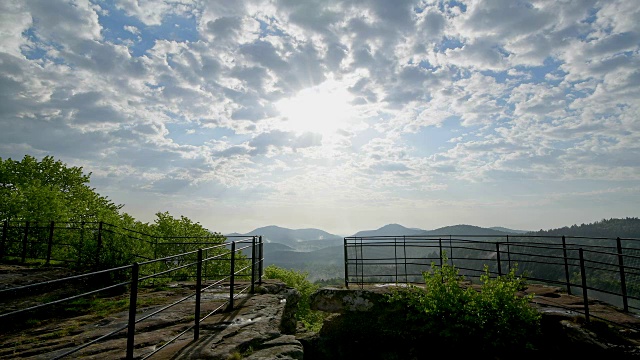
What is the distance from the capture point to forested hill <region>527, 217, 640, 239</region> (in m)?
128

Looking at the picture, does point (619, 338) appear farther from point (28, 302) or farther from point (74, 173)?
point (74, 173)

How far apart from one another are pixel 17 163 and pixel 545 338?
108ft

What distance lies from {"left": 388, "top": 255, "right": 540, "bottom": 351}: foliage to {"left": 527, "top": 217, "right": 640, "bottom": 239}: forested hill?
139641 mm

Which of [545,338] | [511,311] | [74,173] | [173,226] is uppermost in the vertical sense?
[74,173]

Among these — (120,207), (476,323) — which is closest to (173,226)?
(120,207)

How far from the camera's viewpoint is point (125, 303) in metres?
8.40

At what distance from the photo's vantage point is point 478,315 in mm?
8320

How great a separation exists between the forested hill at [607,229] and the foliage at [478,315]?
13964cm

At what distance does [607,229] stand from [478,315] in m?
174

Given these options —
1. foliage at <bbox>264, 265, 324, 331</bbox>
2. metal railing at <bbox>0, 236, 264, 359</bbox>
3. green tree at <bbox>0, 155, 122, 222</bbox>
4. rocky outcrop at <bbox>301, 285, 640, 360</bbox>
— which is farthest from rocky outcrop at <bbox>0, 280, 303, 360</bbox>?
foliage at <bbox>264, 265, 324, 331</bbox>

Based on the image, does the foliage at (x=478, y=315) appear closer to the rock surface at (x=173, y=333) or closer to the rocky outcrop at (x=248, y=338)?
the rock surface at (x=173, y=333)

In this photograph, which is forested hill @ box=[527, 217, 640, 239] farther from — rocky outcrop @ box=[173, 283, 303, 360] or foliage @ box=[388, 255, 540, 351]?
rocky outcrop @ box=[173, 283, 303, 360]

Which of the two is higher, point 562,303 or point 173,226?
point 173,226

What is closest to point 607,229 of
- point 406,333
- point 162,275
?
point 406,333
